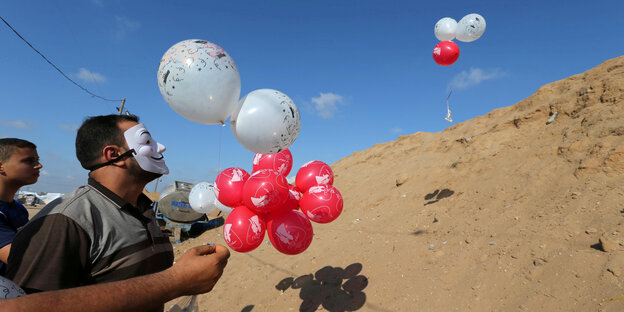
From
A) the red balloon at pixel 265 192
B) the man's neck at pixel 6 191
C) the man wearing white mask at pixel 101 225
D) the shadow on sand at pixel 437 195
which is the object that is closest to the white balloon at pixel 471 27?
the shadow on sand at pixel 437 195

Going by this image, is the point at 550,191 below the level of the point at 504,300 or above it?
above

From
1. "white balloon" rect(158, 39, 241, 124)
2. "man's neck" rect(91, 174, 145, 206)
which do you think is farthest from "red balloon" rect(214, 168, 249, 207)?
"man's neck" rect(91, 174, 145, 206)

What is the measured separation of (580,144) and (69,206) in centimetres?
745

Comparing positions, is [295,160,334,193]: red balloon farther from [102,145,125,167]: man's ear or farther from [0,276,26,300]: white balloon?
[0,276,26,300]: white balloon

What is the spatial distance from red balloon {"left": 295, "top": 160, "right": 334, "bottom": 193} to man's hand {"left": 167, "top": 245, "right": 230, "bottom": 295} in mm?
2401

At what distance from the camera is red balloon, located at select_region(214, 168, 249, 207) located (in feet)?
11.6

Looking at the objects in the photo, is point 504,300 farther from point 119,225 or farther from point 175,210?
Result: point 175,210

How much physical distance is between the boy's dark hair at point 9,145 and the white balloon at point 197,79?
1.33 meters

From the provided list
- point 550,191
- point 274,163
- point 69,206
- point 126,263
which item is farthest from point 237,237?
point 550,191

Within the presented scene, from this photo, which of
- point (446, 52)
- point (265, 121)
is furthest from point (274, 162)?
point (446, 52)

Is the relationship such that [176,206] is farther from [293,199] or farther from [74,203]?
[74,203]

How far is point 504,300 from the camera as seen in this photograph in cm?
337

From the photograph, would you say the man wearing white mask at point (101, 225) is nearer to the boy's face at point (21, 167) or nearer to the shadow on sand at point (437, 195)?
the boy's face at point (21, 167)

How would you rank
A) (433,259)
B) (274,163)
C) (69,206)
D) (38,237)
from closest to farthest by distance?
(38,237) < (69,206) < (274,163) < (433,259)
